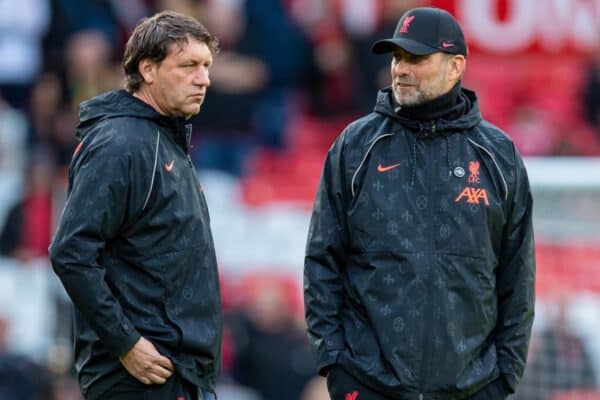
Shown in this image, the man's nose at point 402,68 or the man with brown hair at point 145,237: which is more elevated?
the man's nose at point 402,68

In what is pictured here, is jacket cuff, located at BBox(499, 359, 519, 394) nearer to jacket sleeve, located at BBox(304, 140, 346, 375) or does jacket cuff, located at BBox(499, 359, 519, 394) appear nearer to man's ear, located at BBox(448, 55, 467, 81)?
jacket sleeve, located at BBox(304, 140, 346, 375)

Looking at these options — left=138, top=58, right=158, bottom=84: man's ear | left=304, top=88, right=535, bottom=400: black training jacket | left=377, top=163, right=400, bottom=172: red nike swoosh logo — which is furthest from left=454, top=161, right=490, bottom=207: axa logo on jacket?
left=138, top=58, right=158, bottom=84: man's ear

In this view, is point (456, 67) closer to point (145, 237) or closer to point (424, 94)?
point (424, 94)

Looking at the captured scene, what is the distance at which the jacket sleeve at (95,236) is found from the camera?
5281 millimetres

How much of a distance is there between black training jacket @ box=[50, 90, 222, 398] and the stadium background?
4.90 meters

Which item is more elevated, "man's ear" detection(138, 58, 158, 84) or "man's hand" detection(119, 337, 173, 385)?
"man's ear" detection(138, 58, 158, 84)

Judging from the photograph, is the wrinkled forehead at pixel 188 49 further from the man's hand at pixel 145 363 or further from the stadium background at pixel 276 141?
the stadium background at pixel 276 141

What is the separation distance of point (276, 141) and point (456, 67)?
8.60 m

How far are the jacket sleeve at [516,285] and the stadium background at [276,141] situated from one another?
4.21 m

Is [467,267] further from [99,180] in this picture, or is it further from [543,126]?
[543,126]

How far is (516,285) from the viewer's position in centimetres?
578

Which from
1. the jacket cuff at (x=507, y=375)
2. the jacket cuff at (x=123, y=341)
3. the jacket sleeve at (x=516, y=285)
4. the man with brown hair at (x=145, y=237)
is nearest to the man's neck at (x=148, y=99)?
the man with brown hair at (x=145, y=237)

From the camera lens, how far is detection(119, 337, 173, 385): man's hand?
534 cm

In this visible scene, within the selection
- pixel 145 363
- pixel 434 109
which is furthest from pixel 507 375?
pixel 145 363
